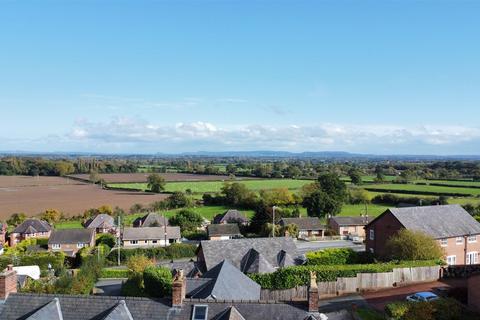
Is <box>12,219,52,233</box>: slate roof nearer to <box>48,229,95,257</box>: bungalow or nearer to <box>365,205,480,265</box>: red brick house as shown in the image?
<box>48,229,95,257</box>: bungalow

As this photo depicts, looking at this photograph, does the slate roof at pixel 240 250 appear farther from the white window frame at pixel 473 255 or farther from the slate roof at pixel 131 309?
the slate roof at pixel 131 309

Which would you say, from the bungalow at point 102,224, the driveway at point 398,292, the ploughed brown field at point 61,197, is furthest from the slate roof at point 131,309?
the ploughed brown field at point 61,197

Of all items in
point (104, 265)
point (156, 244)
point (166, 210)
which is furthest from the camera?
point (166, 210)

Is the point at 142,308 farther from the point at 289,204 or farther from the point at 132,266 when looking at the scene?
the point at 289,204

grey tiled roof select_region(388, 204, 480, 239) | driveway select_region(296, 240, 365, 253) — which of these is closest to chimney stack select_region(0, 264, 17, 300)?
grey tiled roof select_region(388, 204, 480, 239)

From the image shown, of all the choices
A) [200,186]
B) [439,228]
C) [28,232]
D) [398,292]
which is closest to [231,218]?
[28,232]

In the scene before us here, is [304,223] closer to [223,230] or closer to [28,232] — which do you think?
[223,230]

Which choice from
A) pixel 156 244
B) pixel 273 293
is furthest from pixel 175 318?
pixel 156 244
